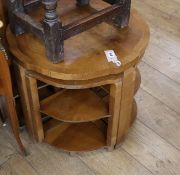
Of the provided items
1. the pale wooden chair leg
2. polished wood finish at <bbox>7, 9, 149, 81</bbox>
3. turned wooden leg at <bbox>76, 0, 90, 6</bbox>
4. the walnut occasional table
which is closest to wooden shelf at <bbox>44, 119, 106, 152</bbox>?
the walnut occasional table

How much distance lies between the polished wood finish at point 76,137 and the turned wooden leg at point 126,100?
0.33 feet

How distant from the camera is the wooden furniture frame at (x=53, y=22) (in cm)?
92

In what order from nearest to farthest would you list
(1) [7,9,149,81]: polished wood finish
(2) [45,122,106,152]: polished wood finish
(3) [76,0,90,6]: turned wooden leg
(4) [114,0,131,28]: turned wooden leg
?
(1) [7,9,149,81]: polished wood finish
(4) [114,0,131,28]: turned wooden leg
(3) [76,0,90,6]: turned wooden leg
(2) [45,122,106,152]: polished wood finish

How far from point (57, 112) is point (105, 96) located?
25 centimetres

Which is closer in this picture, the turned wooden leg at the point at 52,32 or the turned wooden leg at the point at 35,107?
the turned wooden leg at the point at 52,32

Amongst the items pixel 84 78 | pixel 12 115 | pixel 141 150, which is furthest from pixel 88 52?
pixel 141 150

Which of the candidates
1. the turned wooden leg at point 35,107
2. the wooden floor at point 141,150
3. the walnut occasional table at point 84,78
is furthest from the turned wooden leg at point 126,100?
the turned wooden leg at point 35,107

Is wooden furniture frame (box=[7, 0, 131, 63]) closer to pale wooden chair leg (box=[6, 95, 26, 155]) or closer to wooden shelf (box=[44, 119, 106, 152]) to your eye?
pale wooden chair leg (box=[6, 95, 26, 155])

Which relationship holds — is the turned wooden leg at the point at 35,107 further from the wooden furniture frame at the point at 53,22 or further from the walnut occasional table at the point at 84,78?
the wooden furniture frame at the point at 53,22

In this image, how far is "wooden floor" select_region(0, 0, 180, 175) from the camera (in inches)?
52.7

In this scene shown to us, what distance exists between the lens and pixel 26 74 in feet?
3.54

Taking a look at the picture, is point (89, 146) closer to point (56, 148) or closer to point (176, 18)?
point (56, 148)

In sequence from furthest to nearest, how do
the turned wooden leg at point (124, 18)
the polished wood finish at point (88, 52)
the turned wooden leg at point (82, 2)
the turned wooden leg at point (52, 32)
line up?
the turned wooden leg at point (82, 2)
the turned wooden leg at point (124, 18)
the polished wood finish at point (88, 52)
the turned wooden leg at point (52, 32)

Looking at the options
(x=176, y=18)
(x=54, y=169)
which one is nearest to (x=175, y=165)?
(x=54, y=169)
